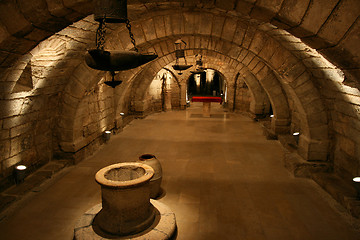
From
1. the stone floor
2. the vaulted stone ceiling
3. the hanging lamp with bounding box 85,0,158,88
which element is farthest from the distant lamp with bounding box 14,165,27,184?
the hanging lamp with bounding box 85,0,158,88

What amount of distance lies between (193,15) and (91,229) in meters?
4.29

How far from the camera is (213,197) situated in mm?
4914

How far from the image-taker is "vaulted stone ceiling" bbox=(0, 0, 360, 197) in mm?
2838

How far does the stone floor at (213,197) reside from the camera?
12.9 feet

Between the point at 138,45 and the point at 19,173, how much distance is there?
137 inches

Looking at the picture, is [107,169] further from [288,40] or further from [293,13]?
Result: [288,40]

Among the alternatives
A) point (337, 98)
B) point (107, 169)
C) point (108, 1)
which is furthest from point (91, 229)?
point (337, 98)

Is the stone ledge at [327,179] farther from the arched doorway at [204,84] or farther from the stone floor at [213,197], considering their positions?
the arched doorway at [204,84]

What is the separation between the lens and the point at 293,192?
5152 mm

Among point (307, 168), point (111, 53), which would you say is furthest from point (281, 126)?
point (111, 53)

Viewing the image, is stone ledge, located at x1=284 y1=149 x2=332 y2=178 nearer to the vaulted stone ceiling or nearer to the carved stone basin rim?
the vaulted stone ceiling

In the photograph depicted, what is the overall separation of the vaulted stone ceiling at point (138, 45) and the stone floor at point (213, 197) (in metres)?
0.81

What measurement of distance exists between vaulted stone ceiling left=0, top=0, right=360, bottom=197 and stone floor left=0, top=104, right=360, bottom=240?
81 cm

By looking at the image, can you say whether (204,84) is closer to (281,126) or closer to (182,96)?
(182,96)
